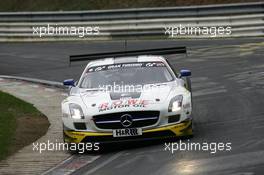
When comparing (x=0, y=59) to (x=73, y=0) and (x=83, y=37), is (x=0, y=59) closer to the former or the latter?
(x=83, y=37)

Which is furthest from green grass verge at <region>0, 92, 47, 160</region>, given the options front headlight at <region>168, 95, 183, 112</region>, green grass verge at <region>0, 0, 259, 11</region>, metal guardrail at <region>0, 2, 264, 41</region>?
green grass verge at <region>0, 0, 259, 11</region>

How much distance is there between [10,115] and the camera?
1374 cm

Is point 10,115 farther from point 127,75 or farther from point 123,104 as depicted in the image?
point 123,104

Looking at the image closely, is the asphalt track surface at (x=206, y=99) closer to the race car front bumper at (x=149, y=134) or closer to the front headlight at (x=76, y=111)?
the race car front bumper at (x=149, y=134)

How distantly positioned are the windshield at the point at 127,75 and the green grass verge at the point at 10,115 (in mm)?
1544

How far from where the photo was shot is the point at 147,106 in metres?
10.1

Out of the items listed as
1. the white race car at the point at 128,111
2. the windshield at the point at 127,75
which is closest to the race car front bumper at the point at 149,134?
the white race car at the point at 128,111

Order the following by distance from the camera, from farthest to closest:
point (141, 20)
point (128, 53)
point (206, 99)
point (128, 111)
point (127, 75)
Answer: point (141, 20) < point (206, 99) < point (128, 53) < point (127, 75) < point (128, 111)

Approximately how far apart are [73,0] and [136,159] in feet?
79.1

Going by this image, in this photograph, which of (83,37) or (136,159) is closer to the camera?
(136,159)

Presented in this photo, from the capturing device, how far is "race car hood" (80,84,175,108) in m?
10.2

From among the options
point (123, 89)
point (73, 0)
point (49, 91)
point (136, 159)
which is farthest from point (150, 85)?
point (73, 0)

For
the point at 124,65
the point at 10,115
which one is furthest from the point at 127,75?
the point at 10,115

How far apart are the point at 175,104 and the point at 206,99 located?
3.94 m
